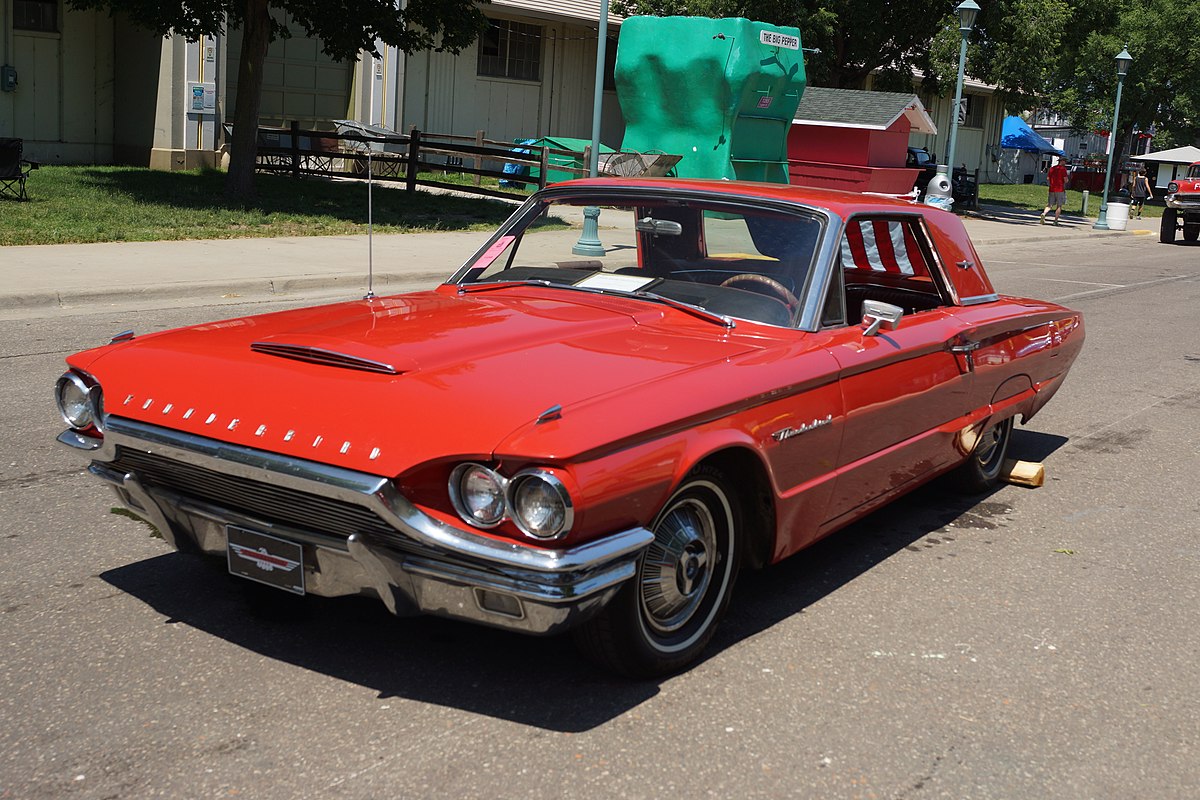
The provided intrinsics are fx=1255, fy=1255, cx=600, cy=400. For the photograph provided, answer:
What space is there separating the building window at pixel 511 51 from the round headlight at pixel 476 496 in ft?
95.2

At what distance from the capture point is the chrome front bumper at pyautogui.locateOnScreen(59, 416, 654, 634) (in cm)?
320

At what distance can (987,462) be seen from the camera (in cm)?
620

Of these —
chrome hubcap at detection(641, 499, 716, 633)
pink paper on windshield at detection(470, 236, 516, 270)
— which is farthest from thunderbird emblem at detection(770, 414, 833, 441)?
pink paper on windshield at detection(470, 236, 516, 270)

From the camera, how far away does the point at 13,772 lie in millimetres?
3123

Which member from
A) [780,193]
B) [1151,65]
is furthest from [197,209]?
[1151,65]

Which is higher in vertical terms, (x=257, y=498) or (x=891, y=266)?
(x=891, y=266)

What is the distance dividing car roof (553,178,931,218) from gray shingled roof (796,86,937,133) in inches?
910

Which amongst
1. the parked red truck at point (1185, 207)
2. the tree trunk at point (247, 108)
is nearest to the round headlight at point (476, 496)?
the tree trunk at point (247, 108)

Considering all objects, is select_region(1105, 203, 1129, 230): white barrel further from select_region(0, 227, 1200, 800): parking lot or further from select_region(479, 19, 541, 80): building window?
select_region(0, 227, 1200, 800): parking lot

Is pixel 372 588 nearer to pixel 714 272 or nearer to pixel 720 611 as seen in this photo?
pixel 720 611

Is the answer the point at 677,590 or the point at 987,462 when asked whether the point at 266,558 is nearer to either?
the point at 677,590

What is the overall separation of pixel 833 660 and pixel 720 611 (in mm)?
400

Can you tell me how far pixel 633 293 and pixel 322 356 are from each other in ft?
4.66

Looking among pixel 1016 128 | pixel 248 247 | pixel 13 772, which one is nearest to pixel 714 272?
pixel 13 772
